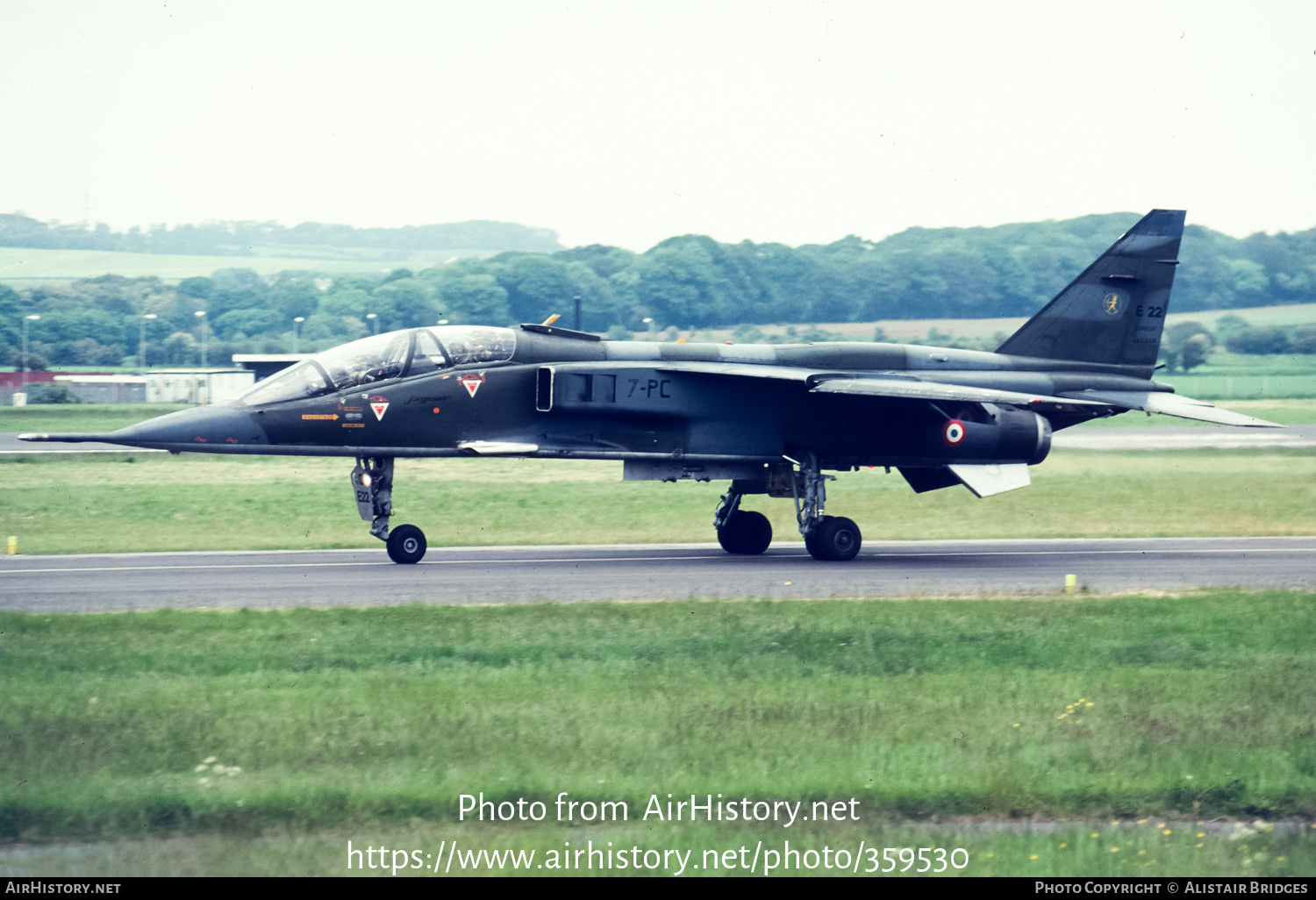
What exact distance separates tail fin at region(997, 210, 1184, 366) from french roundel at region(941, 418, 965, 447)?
3.22 meters

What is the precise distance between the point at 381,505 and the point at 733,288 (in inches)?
2102

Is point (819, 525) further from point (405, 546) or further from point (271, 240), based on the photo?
point (271, 240)

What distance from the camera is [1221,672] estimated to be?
36.2ft

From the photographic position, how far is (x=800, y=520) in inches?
821

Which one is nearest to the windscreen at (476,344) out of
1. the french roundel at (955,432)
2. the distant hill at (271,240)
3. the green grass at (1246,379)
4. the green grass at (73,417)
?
the french roundel at (955,432)

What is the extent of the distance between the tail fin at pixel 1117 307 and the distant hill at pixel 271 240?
123 meters

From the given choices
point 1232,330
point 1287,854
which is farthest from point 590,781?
point 1232,330

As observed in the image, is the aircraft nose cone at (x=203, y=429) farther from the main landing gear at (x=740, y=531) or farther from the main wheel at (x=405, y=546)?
the main landing gear at (x=740, y=531)

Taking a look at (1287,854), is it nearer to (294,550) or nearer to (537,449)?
(537,449)

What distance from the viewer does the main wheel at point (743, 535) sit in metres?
21.6

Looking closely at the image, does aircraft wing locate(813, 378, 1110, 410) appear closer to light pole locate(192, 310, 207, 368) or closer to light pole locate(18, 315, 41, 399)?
light pole locate(18, 315, 41, 399)

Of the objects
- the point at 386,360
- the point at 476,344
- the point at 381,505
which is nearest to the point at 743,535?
the point at 476,344

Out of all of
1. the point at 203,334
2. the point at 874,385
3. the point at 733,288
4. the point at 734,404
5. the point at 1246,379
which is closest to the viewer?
the point at 874,385

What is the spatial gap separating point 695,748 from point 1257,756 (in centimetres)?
379
